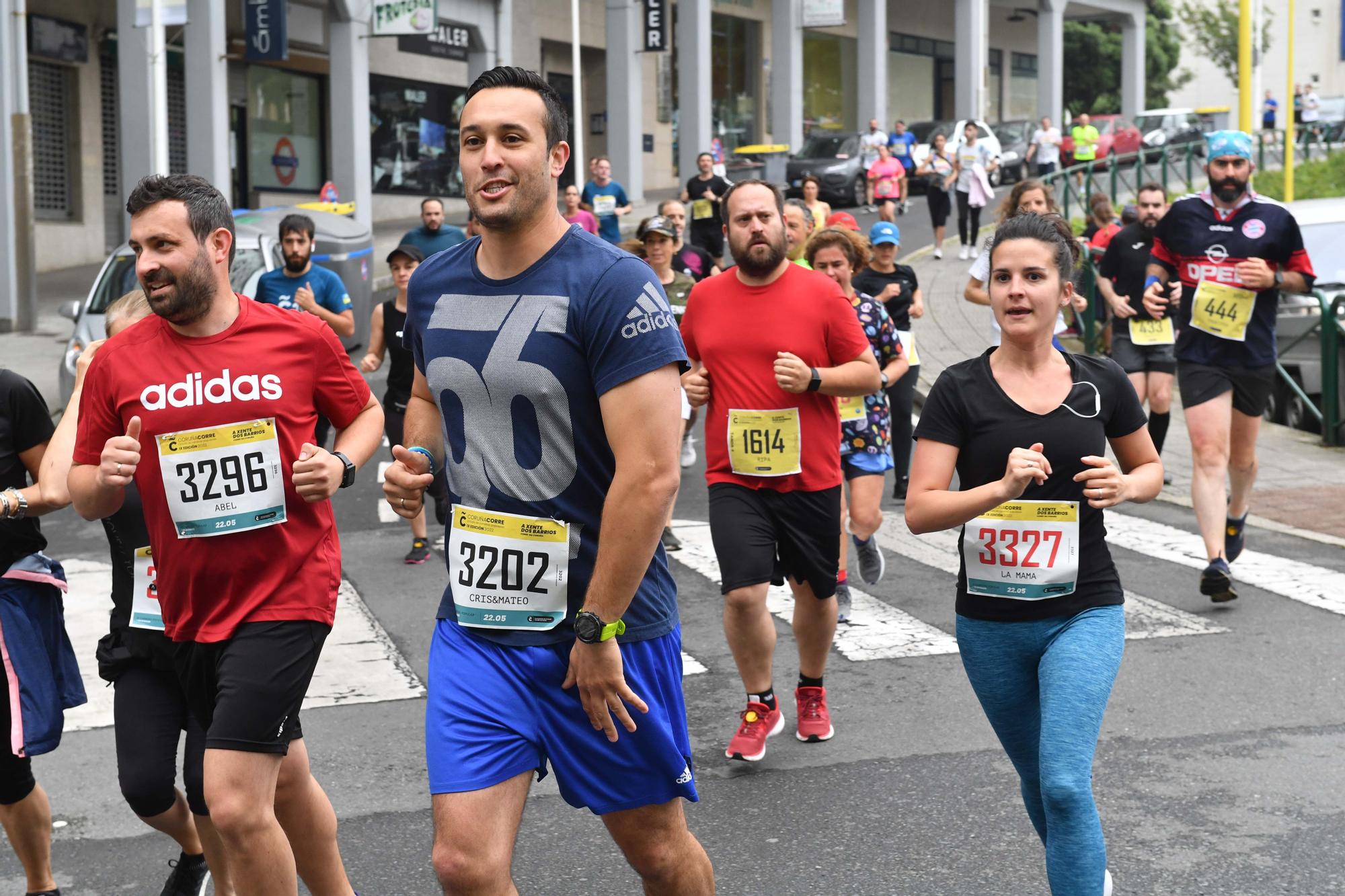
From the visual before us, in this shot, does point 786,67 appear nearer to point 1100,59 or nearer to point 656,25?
point 656,25

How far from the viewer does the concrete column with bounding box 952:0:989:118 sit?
151 feet

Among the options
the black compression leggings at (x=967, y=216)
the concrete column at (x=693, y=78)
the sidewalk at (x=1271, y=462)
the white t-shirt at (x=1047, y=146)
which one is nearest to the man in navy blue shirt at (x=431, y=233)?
the sidewalk at (x=1271, y=462)

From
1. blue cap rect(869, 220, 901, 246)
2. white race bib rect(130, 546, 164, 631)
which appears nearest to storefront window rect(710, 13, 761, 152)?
blue cap rect(869, 220, 901, 246)

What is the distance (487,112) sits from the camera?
3451 mm

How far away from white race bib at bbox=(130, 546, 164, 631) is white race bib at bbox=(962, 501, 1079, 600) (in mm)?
2053

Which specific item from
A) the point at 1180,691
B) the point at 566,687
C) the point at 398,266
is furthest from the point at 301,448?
the point at 398,266

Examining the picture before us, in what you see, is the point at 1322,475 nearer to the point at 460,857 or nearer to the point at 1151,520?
the point at 1151,520

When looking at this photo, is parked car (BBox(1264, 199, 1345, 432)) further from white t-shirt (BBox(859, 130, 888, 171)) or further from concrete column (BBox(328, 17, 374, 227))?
white t-shirt (BBox(859, 130, 888, 171))

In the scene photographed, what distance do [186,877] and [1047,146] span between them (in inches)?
1387

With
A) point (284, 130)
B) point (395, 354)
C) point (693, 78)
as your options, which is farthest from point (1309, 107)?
point (395, 354)

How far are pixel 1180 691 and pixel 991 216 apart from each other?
28801 mm

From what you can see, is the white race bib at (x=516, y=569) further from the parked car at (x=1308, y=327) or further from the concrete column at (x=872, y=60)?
the concrete column at (x=872, y=60)

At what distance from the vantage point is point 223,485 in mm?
4004

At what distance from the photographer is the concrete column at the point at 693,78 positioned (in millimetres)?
37188
